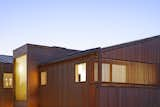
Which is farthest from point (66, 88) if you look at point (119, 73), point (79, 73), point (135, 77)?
point (135, 77)

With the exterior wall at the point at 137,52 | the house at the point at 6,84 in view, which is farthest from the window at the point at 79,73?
the house at the point at 6,84

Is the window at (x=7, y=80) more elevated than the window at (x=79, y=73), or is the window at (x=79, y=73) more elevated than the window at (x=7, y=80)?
the window at (x=79, y=73)

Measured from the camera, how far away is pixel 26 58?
18.6 m

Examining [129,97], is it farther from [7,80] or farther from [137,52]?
[7,80]

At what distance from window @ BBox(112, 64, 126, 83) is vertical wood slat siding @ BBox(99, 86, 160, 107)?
617mm

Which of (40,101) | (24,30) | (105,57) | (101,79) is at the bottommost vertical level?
(40,101)

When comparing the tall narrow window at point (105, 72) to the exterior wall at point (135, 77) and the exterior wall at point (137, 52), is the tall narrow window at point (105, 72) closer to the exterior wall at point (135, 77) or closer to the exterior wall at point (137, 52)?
the exterior wall at point (135, 77)

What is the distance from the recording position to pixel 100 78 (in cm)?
1265

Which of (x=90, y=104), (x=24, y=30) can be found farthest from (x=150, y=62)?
(x=24, y=30)

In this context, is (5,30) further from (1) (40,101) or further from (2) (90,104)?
(2) (90,104)

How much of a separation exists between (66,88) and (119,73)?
10.9 ft

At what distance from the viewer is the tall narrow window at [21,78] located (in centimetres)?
1876

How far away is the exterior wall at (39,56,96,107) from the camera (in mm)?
13391

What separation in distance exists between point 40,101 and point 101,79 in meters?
7.23
